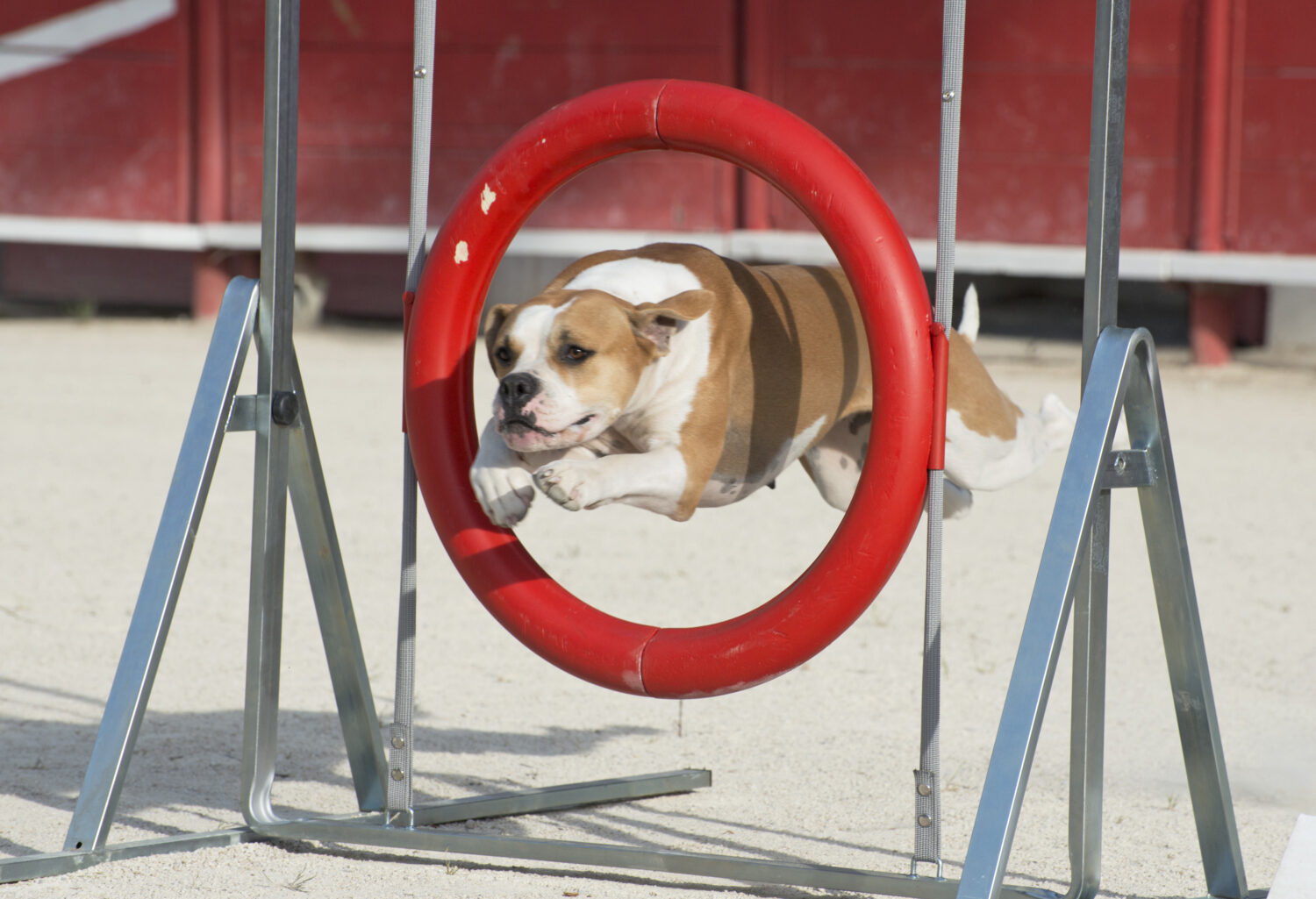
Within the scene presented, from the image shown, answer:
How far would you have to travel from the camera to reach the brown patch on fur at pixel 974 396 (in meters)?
2.84

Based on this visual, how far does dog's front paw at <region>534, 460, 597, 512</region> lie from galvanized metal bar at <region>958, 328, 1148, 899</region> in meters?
0.65

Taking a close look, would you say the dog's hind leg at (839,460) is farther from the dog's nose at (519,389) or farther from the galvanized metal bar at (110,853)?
the galvanized metal bar at (110,853)

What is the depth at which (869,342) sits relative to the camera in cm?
244

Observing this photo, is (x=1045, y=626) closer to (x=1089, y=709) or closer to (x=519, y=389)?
(x=1089, y=709)

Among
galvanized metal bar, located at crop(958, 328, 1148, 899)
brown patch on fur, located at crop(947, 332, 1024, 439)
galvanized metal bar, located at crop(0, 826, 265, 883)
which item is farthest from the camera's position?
brown patch on fur, located at crop(947, 332, 1024, 439)

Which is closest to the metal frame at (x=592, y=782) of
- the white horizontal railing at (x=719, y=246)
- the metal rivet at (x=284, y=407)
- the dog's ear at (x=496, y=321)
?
the metal rivet at (x=284, y=407)

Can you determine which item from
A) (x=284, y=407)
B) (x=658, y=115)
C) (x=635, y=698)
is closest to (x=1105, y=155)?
(x=658, y=115)

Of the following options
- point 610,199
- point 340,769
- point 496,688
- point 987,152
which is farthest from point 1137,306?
point 340,769

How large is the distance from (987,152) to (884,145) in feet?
1.74

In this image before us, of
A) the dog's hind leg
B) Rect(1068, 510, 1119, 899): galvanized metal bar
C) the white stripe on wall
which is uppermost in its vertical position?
the white stripe on wall

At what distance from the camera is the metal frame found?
2.35m

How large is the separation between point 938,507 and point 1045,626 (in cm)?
28

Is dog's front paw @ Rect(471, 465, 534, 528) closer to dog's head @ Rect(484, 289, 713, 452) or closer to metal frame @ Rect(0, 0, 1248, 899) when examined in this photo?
dog's head @ Rect(484, 289, 713, 452)

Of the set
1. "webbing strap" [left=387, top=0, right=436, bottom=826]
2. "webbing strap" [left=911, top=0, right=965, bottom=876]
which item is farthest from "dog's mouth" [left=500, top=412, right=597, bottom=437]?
"webbing strap" [left=911, top=0, right=965, bottom=876]
